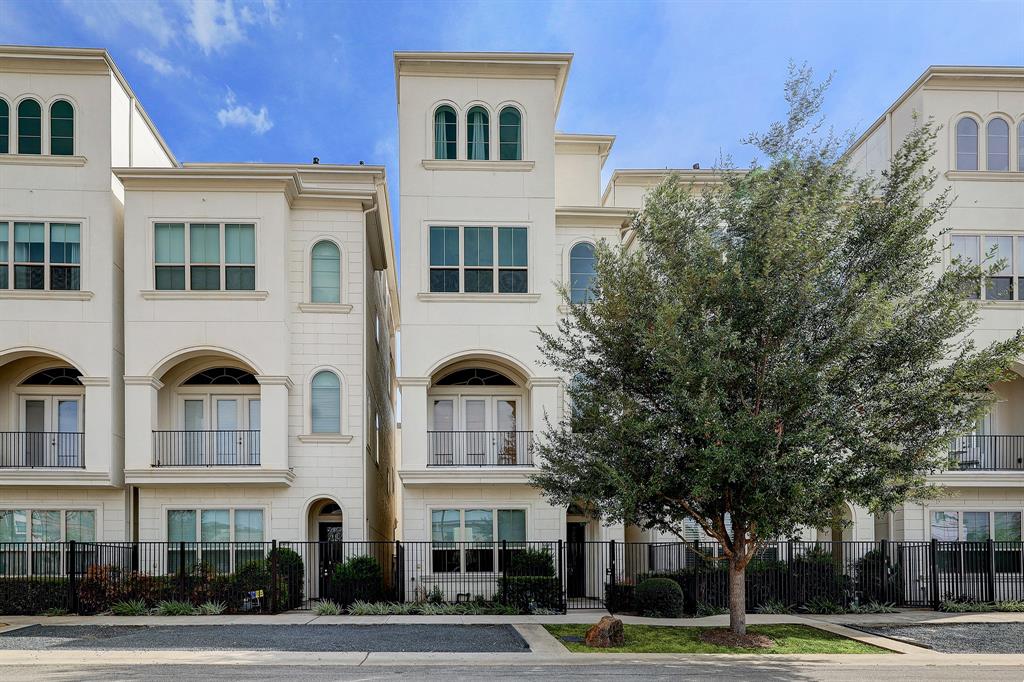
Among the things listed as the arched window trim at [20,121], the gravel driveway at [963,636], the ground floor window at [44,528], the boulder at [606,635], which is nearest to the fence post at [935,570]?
the gravel driveway at [963,636]

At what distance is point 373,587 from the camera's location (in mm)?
23406

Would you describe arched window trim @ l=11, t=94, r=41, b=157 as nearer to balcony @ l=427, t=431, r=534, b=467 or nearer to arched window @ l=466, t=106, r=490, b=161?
arched window @ l=466, t=106, r=490, b=161

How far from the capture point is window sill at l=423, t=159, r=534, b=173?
26.0m

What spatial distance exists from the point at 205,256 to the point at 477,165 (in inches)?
315

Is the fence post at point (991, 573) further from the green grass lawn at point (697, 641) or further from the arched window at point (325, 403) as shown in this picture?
the arched window at point (325, 403)

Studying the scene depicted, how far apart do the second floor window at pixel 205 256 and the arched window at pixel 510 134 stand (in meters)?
7.40

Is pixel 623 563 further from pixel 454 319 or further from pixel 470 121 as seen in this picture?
pixel 470 121

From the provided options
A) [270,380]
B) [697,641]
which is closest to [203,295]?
[270,380]

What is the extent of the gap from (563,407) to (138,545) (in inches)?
468

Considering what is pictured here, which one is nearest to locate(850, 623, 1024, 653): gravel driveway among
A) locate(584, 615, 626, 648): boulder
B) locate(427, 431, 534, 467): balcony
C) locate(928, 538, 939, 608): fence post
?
locate(928, 538, 939, 608): fence post

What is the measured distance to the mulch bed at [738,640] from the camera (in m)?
17.5

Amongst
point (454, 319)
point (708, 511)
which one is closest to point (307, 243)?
point (454, 319)

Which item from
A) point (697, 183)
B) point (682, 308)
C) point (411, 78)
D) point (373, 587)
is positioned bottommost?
point (373, 587)

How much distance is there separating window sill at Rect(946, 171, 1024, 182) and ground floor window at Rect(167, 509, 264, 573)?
22.3 meters
